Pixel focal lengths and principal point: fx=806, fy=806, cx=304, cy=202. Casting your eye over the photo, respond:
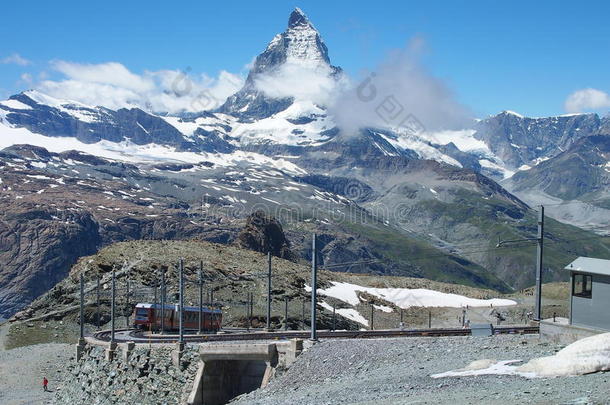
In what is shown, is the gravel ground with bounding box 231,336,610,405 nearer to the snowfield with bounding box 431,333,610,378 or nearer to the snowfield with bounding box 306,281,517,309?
the snowfield with bounding box 431,333,610,378

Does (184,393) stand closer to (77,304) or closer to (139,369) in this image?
(139,369)

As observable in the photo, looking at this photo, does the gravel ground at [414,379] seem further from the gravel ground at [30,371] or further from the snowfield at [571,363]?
the gravel ground at [30,371]

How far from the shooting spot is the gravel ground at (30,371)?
69500mm

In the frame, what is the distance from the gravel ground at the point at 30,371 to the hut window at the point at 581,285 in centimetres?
4263

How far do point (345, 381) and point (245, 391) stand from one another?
15.1 metres

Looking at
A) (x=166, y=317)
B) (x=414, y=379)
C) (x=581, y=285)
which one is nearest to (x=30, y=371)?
(x=166, y=317)

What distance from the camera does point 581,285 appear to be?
1709 inches

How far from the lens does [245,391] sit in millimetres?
52750

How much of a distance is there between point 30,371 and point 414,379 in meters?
52.8

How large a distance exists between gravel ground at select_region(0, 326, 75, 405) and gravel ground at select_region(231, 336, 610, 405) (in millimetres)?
31242

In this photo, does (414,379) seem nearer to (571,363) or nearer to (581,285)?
(571,363)

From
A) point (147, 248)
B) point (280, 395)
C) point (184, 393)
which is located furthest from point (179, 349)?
point (147, 248)

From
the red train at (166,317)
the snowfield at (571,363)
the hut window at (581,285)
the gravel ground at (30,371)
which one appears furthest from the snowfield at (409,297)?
the snowfield at (571,363)

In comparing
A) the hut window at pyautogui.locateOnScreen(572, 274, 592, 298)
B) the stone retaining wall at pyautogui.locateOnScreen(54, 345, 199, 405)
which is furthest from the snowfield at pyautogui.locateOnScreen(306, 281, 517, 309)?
the hut window at pyautogui.locateOnScreen(572, 274, 592, 298)
